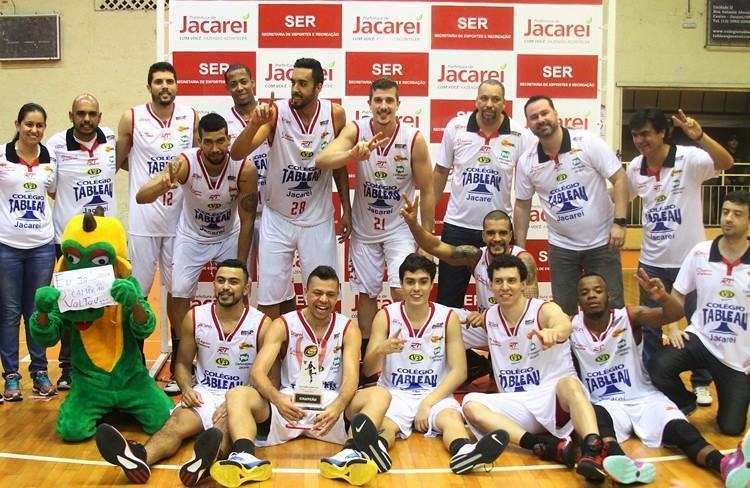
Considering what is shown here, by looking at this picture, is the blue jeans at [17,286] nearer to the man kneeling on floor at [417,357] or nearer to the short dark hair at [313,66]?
the short dark hair at [313,66]

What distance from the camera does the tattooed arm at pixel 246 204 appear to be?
5.70 m

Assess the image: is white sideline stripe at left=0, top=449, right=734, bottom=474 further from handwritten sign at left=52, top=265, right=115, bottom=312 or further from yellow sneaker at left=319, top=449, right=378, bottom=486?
handwritten sign at left=52, top=265, right=115, bottom=312

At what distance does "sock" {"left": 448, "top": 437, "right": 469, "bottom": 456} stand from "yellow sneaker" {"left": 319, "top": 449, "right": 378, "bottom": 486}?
51 centimetres

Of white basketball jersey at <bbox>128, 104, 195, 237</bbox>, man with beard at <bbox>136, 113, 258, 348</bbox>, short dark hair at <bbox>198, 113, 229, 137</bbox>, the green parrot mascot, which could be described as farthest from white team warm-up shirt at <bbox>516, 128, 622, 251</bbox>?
the green parrot mascot

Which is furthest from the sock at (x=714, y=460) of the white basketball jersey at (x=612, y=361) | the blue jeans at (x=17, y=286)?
the blue jeans at (x=17, y=286)

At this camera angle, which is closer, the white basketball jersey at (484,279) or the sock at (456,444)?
the sock at (456,444)

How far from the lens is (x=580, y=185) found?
588 cm

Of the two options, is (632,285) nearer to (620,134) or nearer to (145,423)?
(620,134)

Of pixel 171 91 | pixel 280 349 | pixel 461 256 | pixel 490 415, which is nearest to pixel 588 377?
pixel 490 415

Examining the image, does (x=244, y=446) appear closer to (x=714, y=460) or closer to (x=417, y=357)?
(x=417, y=357)

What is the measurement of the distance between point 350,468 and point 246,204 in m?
2.20

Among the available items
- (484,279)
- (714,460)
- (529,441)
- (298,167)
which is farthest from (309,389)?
(714,460)

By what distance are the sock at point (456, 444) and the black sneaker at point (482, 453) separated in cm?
13

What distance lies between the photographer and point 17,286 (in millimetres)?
5633
